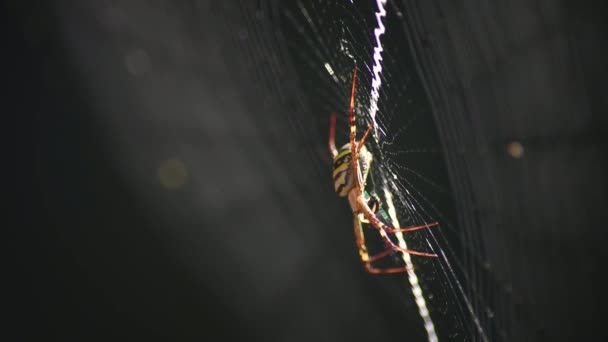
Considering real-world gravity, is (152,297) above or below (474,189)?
below

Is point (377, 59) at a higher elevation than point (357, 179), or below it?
higher

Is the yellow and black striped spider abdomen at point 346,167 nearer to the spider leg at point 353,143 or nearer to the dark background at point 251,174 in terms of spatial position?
the spider leg at point 353,143

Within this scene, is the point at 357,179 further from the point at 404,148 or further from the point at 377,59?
the point at 377,59

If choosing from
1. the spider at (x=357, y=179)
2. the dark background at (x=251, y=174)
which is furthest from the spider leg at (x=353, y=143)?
the dark background at (x=251, y=174)

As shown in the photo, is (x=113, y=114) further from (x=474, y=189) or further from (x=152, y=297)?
(x=474, y=189)

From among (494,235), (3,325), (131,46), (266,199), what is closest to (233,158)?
(266,199)

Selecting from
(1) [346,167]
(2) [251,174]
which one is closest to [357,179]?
(1) [346,167]
